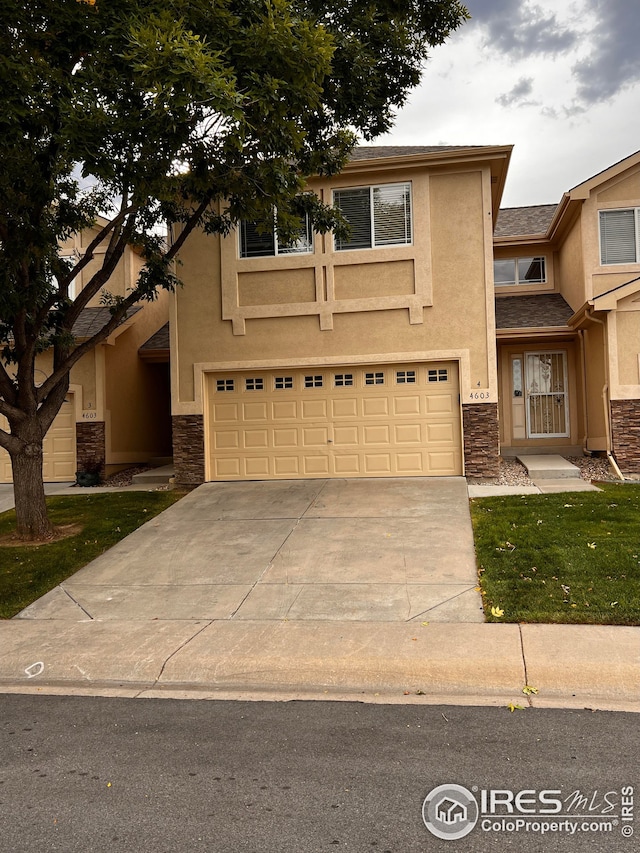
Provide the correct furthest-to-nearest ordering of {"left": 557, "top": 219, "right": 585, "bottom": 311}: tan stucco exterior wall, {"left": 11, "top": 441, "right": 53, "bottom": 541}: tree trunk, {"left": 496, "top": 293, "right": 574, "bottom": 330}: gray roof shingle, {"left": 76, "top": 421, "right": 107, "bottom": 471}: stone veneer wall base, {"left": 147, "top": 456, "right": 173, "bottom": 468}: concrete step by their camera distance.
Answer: {"left": 147, "top": 456, "right": 173, "bottom": 468}: concrete step, {"left": 496, "top": 293, "right": 574, "bottom": 330}: gray roof shingle, {"left": 76, "top": 421, "right": 107, "bottom": 471}: stone veneer wall base, {"left": 557, "top": 219, "right": 585, "bottom": 311}: tan stucco exterior wall, {"left": 11, "top": 441, "right": 53, "bottom": 541}: tree trunk

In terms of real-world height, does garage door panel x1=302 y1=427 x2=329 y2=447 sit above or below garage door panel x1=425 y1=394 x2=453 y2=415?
below

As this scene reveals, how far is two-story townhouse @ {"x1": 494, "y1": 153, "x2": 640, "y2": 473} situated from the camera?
1300 centimetres

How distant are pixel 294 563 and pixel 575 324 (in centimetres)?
936

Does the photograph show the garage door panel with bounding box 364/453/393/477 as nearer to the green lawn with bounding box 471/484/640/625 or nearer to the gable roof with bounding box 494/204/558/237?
the green lawn with bounding box 471/484/640/625

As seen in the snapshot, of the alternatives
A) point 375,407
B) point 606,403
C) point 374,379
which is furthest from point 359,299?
point 606,403

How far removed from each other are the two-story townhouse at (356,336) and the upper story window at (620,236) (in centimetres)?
275

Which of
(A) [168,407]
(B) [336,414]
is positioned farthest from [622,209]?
(A) [168,407]

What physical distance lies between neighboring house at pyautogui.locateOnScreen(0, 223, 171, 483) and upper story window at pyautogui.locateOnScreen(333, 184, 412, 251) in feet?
19.6

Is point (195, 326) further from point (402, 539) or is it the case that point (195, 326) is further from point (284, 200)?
point (402, 539)

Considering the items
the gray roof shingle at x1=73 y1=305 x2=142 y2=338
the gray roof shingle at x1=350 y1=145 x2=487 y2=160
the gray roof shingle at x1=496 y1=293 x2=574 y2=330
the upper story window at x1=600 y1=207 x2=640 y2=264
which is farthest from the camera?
the gray roof shingle at x1=73 y1=305 x2=142 y2=338

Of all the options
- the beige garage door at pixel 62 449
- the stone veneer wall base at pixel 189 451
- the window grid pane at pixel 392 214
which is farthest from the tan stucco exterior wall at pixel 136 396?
the window grid pane at pixel 392 214

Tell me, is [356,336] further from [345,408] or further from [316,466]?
[316,466]

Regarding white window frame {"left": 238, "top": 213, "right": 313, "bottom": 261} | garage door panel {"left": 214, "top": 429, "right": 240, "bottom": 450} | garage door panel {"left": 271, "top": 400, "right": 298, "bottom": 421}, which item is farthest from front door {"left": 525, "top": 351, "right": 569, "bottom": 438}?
garage door panel {"left": 214, "top": 429, "right": 240, "bottom": 450}

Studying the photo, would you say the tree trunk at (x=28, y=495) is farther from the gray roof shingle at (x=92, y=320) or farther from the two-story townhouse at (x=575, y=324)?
the two-story townhouse at (x=575, y=324)
